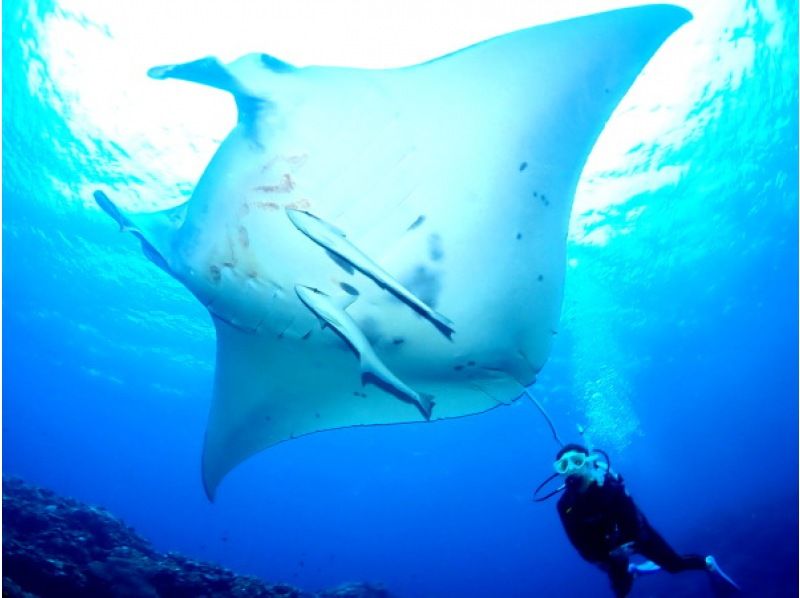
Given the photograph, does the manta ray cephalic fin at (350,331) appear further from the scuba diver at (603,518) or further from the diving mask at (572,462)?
the scuba diver at (603,518)

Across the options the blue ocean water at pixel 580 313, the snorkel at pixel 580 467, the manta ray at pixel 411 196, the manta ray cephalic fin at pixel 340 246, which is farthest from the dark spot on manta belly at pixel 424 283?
the blue ocean water at pixel 580 313

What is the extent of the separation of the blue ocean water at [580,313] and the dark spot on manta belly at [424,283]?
824cm

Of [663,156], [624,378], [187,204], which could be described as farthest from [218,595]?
[624,378]

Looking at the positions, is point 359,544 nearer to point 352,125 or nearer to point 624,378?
point 624,378

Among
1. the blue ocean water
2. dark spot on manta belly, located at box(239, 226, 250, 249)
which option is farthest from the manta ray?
the blue ocean water

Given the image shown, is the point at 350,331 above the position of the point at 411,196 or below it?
below

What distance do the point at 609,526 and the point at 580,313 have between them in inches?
528

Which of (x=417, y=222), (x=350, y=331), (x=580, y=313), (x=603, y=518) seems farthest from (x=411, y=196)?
(x=580, y=313)

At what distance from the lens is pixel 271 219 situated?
2.47 metres

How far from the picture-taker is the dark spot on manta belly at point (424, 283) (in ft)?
8.77

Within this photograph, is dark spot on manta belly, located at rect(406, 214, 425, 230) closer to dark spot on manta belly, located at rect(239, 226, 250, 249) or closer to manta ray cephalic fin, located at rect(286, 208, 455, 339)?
manta ray cephalic fin, located at rect(286, 208, 455, 339)

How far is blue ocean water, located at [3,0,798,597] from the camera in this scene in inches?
400

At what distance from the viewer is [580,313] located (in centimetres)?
1673

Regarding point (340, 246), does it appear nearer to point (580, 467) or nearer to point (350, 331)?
point (350, 331)
